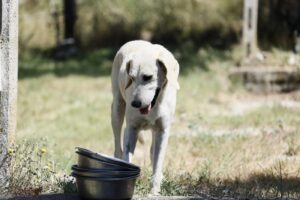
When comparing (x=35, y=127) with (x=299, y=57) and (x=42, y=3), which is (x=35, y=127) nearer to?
(x=299, y=57)

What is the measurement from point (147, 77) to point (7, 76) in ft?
3.68

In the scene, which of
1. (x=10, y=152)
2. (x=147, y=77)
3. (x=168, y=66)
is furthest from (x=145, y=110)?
(x=10, y=152)

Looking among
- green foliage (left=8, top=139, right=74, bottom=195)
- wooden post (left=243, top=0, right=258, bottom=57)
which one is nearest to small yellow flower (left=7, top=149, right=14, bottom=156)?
green foliage (left=8, top=139, right=74, bottom=195)

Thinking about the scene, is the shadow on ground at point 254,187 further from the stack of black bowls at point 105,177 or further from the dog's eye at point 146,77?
the dog's eye at point 146,77

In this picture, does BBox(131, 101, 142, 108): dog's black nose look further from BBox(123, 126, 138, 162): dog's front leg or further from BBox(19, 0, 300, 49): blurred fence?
BBox(19, 0, 300, 49): blurred fence

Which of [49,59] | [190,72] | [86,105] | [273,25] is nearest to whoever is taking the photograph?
[86,105]

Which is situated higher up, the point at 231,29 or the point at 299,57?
the point at 231,29

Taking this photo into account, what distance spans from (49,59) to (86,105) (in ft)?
19.3

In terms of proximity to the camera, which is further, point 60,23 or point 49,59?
point 60,23

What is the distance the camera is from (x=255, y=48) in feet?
49.3

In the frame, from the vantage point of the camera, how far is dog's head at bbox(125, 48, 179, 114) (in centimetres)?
570

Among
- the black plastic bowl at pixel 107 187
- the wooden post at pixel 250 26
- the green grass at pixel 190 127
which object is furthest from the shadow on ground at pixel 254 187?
the wooden post at pixel 250 26

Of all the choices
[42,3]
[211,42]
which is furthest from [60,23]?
[211,42]

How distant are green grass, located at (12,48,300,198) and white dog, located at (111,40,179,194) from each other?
324mm
